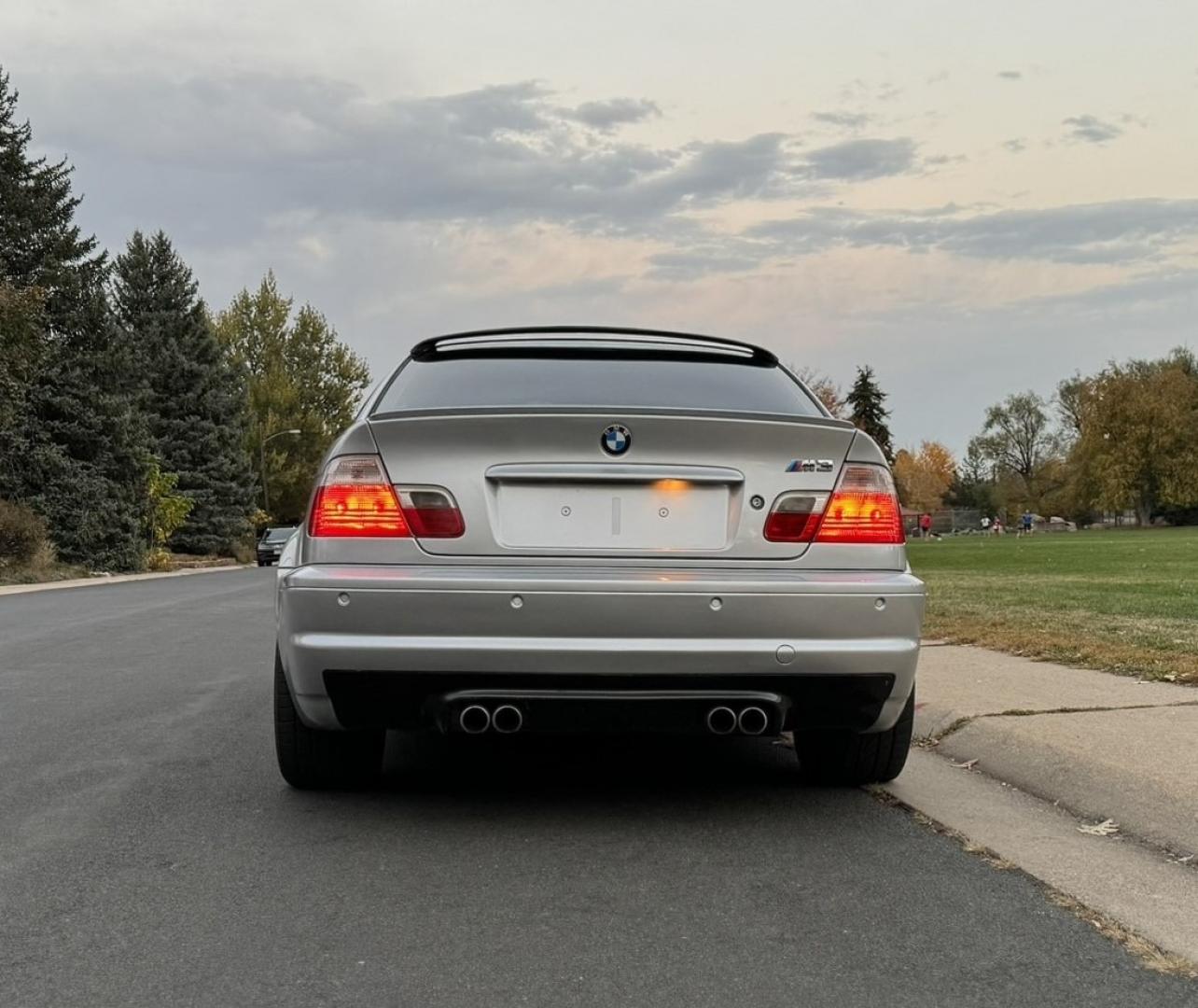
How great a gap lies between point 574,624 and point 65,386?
35254 millimetres

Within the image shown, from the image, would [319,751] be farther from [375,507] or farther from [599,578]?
[599,578]

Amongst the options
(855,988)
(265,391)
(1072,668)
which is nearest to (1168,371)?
(265,391)

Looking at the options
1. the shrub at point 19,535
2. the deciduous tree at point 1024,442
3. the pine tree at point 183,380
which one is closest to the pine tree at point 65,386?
the shrub at point 19,535

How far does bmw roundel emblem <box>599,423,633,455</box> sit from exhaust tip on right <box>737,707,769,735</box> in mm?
924

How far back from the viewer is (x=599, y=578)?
3883 mm

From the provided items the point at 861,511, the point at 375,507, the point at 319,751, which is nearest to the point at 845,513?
the point at 861,511

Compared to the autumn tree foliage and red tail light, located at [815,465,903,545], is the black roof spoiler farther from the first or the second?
the autumn tree foliage

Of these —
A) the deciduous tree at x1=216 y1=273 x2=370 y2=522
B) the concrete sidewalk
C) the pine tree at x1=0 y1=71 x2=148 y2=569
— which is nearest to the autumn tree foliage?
the deciduous tree at x1=216 y1=273 x2=370 y2=522

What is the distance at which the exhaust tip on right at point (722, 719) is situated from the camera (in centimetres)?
401

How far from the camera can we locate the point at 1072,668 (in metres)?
7.43

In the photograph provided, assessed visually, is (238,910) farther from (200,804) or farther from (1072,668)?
(1072,668)

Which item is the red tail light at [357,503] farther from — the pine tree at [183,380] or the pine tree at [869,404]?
the pine tree at [869,404]

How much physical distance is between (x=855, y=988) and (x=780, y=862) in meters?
1.00

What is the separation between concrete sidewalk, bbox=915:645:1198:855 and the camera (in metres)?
4.25
